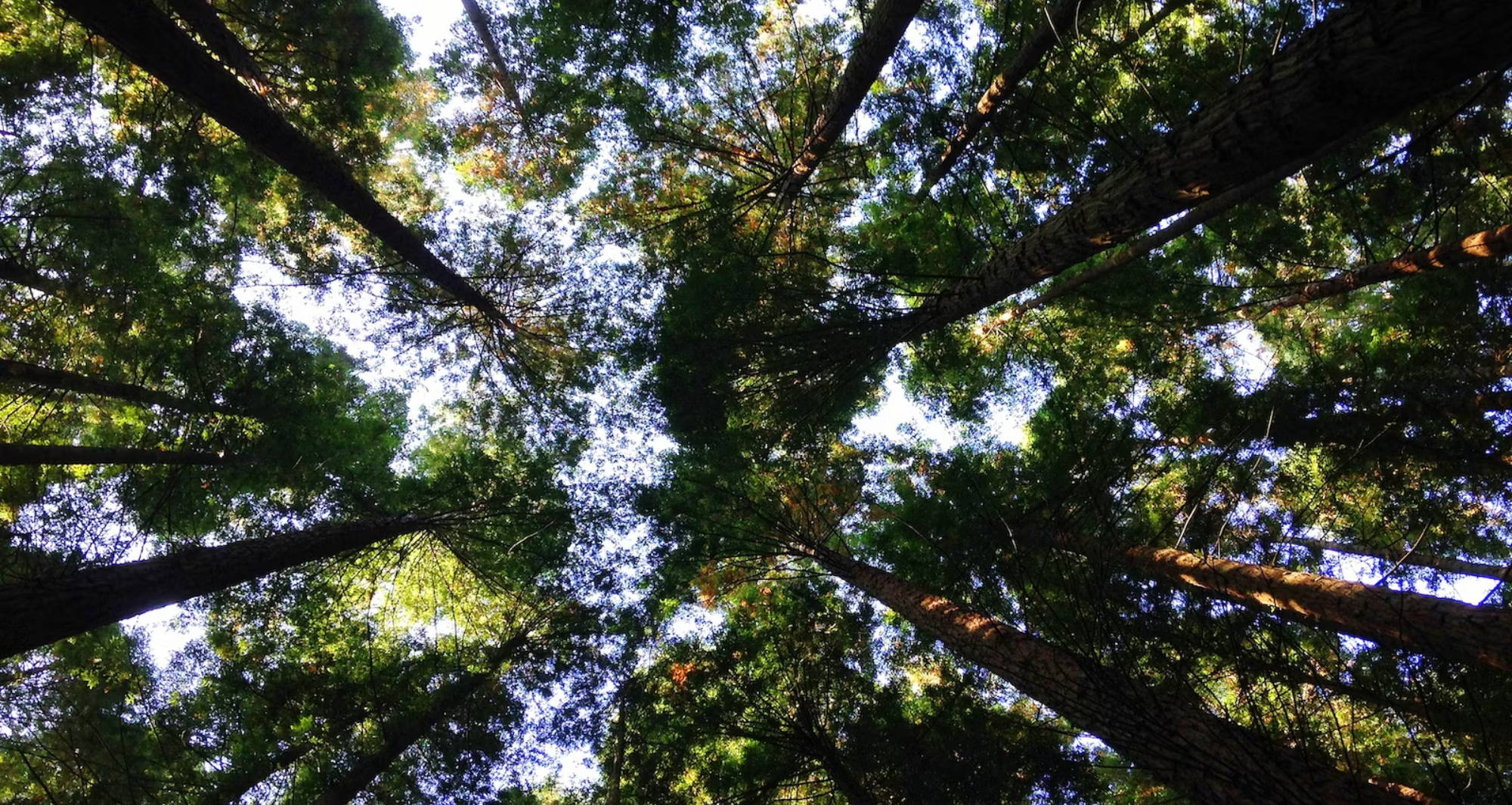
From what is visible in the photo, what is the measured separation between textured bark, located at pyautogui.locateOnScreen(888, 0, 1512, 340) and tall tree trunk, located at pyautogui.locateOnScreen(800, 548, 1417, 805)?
258 centimetres

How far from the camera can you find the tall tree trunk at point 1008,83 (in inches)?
253

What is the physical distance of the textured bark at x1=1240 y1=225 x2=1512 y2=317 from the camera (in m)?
5.48

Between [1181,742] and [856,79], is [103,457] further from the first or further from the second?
Answer: [1181,742]

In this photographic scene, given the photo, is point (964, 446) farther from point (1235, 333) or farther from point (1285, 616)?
point (1235, 333)

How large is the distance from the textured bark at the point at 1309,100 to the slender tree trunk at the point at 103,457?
10.6 meters

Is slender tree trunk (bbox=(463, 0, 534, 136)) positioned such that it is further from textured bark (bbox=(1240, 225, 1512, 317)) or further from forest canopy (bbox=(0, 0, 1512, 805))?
textured bark (bbox=(1240, 225, 1512, 317))

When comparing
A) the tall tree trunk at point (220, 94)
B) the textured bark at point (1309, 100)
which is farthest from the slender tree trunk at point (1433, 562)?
the tall tree trunk at point (220, 94)

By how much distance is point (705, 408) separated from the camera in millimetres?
8000

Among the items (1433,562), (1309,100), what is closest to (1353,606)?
(1433,562)

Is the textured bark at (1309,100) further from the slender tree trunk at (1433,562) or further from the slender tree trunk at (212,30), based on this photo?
the slender tree trunk at (212,30)

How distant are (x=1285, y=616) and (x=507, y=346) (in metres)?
9.91

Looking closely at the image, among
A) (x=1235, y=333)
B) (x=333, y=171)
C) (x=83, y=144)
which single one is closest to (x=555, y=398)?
(x=333, y=171)

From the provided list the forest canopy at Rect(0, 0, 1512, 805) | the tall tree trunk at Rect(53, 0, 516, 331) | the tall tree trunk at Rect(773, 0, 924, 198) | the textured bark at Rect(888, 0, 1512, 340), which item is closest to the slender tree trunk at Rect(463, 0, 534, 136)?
the forest canopy at Rect(0, 0, 1512, 805)

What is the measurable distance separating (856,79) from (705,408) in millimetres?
3994
